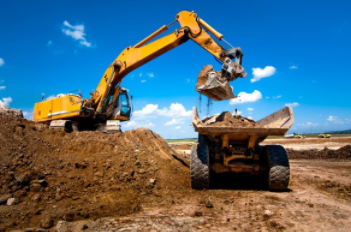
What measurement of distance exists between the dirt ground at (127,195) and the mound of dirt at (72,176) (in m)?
0.02

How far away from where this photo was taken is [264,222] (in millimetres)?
3645

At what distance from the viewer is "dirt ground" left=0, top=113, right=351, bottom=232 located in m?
3.67

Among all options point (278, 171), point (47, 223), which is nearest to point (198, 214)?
point (47, 223)

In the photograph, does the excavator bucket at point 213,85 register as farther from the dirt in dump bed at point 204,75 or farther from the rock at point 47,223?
the rock at point 47,223

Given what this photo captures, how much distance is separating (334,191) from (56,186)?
652 centimetres

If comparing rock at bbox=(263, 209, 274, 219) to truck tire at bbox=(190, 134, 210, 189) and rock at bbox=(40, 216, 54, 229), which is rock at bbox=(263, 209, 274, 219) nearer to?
truck tire at bbox=(190, 134, 210, 189)

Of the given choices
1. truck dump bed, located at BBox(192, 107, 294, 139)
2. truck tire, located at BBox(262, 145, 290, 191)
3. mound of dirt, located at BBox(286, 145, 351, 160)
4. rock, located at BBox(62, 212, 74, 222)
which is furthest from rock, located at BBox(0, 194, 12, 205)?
mound of dirt, located at BBox(286, 145, 351, 160)

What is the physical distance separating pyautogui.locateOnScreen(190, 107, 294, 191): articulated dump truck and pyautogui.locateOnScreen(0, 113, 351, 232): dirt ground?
0.41m

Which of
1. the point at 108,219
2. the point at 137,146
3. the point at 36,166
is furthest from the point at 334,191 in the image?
the point at 36,166

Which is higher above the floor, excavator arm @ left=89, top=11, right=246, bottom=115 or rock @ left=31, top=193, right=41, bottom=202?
excavator arm @ left=89, top=11, right=246, bottom=115

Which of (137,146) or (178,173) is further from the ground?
(137,146)

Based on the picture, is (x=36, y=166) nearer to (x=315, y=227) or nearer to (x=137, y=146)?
(x=137, y=146)

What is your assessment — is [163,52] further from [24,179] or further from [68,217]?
[68,217]

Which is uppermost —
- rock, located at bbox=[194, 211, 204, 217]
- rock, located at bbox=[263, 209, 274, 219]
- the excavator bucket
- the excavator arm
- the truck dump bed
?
the excavator arm
